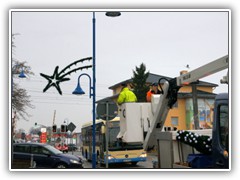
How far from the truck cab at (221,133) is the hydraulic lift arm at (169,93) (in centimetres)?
44

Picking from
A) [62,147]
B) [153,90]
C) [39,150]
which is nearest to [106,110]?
[153,90]

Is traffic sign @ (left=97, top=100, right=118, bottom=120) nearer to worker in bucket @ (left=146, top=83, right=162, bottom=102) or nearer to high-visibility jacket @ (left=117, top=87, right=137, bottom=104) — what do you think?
high-visibility jacket @ (left=117, top=87, right=137, bottom=104)

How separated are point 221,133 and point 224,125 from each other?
0.14 metres

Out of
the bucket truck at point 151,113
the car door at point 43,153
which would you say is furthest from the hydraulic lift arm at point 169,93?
the car door at point 43,153

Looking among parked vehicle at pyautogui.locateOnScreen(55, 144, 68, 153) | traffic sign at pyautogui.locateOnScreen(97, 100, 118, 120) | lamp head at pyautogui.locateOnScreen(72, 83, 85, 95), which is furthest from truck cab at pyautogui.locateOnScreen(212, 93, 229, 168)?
parked vehicle at pyautogui.locateOnScreen(55, 144, 68, 153)

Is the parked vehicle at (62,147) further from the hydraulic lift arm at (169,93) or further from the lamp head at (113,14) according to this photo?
the lamp head at (113,14)

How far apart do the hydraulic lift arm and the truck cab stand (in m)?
0.44

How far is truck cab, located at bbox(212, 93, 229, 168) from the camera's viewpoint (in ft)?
18.0
